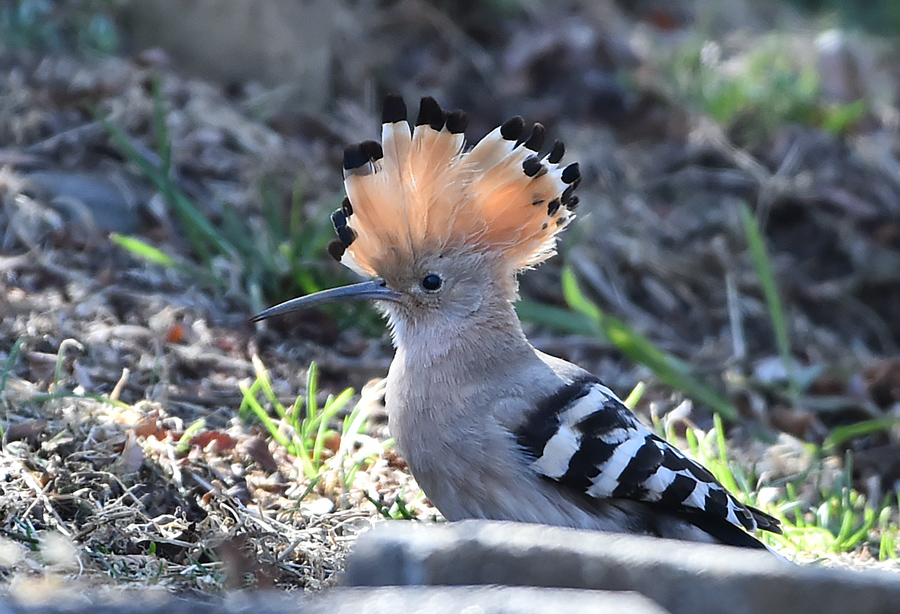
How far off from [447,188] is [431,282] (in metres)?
0.26

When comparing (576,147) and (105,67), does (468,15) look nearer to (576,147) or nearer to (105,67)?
(576,147)

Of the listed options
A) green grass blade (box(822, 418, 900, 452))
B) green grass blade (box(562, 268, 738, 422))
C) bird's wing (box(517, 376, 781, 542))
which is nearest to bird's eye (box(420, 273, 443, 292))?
A: bird's wing (box(517, 376, 781, 542))

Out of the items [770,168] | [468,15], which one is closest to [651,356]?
[770,168]

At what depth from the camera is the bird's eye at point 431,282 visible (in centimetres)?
292

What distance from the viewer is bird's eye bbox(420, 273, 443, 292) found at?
2.92 m

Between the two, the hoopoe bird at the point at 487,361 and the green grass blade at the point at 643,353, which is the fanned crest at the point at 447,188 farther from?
the green grass blade at the point at 643,353

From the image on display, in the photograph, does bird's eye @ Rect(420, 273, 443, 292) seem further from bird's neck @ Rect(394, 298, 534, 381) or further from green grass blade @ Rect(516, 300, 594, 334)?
green grass blade @ Rect(516, 300, 594, 334)

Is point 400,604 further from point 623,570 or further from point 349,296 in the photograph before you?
point 349,296

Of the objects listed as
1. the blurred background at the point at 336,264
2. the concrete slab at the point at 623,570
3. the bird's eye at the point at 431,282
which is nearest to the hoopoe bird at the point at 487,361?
the bird's eye at the point at 431,282

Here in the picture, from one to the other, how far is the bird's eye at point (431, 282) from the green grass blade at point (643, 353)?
1.03m

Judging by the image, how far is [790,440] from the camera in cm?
396

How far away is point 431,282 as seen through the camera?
9.59 feet

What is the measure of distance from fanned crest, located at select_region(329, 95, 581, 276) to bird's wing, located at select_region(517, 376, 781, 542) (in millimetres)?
481

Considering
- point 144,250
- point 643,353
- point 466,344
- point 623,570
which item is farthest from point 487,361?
point 144,250
